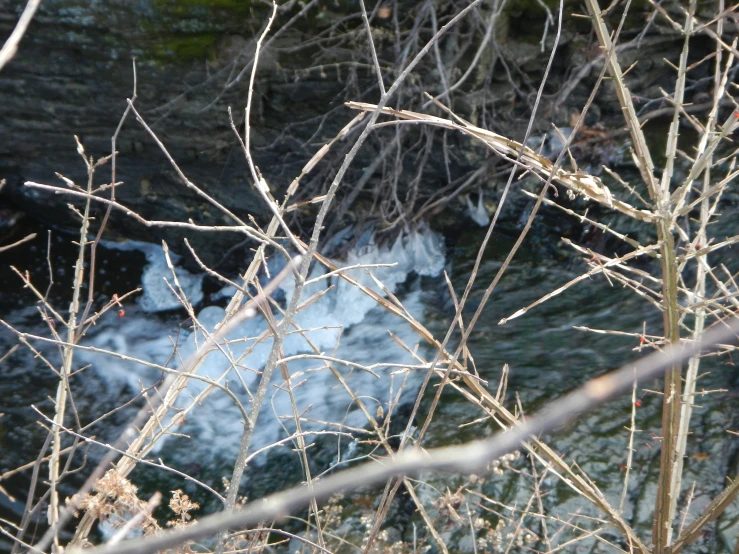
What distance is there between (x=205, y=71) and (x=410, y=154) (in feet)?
4.77

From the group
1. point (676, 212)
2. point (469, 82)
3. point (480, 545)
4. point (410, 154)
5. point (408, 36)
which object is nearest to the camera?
point (676, 212)

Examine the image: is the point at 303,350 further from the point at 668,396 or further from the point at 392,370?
the point at 668,396

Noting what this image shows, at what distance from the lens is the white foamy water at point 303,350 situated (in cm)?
380

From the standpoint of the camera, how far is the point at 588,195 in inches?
54.8

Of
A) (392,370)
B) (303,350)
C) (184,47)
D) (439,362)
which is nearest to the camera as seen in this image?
(439,362)

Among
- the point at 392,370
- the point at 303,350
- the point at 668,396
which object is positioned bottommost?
the point at 303,350

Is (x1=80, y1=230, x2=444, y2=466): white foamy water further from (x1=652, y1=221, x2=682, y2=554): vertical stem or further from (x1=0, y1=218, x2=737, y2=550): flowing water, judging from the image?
(x1=652, y1=221, x2=682, y2=554): vertical stem

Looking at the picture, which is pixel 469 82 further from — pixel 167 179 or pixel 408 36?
pixel 167 179

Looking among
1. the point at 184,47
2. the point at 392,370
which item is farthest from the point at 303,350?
the point at 184,47

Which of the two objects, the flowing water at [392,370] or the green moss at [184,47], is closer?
the flowing water at [392,370]

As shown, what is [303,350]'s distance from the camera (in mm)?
4461

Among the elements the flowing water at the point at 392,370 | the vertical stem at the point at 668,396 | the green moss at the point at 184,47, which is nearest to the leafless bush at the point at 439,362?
the vertical stem at the point at 668,396

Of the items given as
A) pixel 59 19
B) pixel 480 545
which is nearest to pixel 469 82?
pixel 59 19

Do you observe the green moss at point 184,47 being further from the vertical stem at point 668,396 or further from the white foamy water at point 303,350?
the vertical stem at point 668,396
